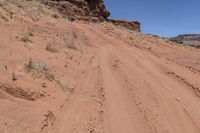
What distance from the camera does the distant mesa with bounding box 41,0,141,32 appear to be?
1297 inches

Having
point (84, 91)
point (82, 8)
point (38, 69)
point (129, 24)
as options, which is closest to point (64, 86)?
point (84, 91)

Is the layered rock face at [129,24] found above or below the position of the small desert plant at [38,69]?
below

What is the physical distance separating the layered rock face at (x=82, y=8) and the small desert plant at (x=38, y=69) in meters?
22.1

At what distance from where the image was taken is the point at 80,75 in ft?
38.7

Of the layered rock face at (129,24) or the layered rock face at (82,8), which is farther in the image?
the layered rock face at (129,24)

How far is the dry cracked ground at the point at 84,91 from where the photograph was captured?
7.64 meters

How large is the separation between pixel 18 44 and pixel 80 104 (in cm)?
447

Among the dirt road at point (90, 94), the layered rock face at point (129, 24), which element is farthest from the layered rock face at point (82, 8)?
the dirt road at point (90, 94)

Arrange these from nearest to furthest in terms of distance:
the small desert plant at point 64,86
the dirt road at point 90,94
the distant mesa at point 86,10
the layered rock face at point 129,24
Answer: the dirt road at point 90,94 < the small desert plant at point 64,86 < the distant mesa at point 86,10 < the layered rock face at point 129,24

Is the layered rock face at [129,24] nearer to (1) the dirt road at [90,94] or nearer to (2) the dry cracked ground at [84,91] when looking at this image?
(2) the dry cracked ground at [84,91]

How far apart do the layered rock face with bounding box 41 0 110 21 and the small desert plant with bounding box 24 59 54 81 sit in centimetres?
2209

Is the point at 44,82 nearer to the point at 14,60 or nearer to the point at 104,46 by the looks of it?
the point at 14,60

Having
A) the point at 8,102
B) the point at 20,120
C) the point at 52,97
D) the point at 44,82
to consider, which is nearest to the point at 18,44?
the point at 44,82

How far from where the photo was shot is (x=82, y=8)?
35.6m
